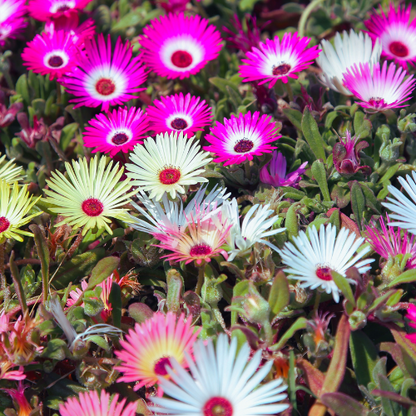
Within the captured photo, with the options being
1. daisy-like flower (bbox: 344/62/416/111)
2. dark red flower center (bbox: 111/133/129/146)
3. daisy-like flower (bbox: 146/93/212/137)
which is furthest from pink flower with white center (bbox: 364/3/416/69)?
dark red flower center (bbox: 111/133/129/146)

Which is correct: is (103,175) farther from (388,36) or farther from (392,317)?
(388,36)

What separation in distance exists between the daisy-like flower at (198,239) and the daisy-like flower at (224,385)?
28cm

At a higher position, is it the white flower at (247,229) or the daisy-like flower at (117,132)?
the daisy-like flower at (117,132)

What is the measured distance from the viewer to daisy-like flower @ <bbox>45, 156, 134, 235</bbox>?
50.5 inches

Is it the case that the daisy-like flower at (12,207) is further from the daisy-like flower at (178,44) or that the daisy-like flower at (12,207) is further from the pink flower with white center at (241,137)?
the daisy-like flower at (178,44)

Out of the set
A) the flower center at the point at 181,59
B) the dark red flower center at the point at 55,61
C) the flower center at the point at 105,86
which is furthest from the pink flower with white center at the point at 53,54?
the flower center at the point at 181,59

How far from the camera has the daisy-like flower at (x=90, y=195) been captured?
1.28 m

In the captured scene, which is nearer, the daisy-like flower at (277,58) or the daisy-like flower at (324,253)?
the daisy-like flower at (324,253)

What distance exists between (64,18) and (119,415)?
1579 millimetres

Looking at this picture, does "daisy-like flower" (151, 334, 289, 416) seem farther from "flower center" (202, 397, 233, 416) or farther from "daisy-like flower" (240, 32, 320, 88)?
"daisy-like flower" (240, 32, 320, 88)

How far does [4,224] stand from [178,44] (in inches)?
40.7

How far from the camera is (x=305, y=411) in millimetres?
1120

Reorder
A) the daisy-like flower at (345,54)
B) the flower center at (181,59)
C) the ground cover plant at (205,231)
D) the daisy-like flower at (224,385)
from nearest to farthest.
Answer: the daisy-like flower at (224,385) < the ground cover plant at (205,231) < the daisy-like flower at (345,54) < the flower center at (181,59)

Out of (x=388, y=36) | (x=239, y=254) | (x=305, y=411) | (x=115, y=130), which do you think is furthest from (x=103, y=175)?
(x=388, y=36)
